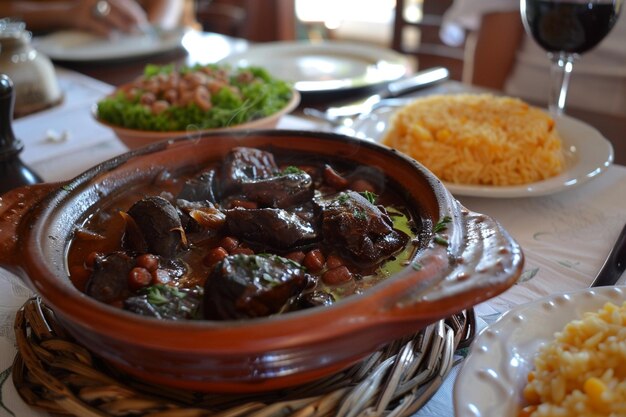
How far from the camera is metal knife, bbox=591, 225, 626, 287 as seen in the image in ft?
5.05

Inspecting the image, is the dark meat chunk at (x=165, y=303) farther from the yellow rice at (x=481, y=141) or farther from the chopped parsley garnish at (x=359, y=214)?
the yellow rice at (x=481, y=141)

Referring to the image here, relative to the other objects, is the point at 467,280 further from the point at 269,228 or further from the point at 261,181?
the point at 261,181

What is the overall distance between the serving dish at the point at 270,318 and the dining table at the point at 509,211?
0.90ft

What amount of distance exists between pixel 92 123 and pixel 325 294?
237 centimetres

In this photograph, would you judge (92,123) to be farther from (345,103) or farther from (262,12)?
(262,12)

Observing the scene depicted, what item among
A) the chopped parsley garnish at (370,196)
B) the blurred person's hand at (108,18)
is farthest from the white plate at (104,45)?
the chopped parsley garnish at (370,196)

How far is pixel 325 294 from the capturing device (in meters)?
1.22

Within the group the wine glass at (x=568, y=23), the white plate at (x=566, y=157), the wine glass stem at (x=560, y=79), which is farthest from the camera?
the wine glass stem at (x=560, y=79)

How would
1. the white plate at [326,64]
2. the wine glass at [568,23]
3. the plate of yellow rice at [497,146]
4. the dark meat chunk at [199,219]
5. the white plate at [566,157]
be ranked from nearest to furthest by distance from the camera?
the dark meat chunk at [199,219], the white plate at [566,157], the plate of yellow rice at [497,146], the wine glass at [568,23], the white plate at [326,64]

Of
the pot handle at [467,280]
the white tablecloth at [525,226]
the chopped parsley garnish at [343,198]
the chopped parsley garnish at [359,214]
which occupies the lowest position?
the white tablecloth at [525,226]

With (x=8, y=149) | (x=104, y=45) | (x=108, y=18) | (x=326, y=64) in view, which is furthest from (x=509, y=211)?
(x=108, y=18)

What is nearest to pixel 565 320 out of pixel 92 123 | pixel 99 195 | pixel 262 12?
pixel 99 195

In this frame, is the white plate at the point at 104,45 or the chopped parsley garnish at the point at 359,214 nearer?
the chopped parsley garnish at the point at 359,214

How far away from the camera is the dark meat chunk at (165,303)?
112 cm
